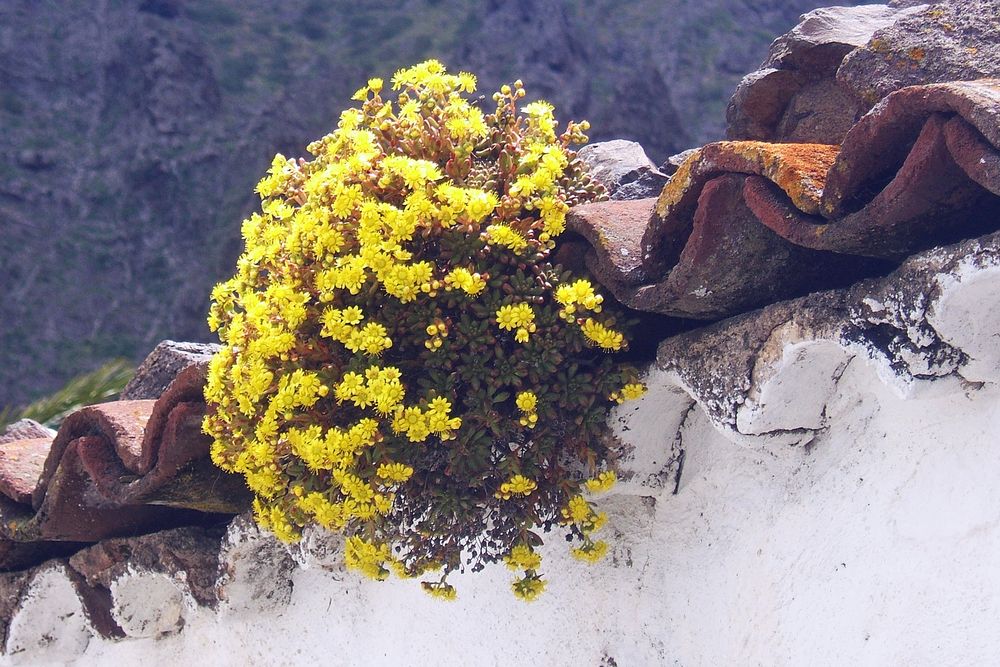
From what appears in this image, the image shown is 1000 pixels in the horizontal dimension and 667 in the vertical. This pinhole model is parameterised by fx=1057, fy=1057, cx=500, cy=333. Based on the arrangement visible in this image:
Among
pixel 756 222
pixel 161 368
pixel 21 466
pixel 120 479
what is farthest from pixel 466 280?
pixel 21 466

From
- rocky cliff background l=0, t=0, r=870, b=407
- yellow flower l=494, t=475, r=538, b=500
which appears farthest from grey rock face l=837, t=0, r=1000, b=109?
rocky cliff background l=0, t=0, r=870, b=407

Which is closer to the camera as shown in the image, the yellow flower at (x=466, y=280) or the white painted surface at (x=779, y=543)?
the white painted surface at (x=779, y=543)

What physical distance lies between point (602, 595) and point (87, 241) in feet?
65.1

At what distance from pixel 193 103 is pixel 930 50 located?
68.8ft

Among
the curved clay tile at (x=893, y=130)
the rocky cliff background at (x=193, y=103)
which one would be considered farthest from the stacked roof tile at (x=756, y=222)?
the rocky cliff background at (x=193, y=103)

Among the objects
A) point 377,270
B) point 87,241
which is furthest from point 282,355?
point 87,241

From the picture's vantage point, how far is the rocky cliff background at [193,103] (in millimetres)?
19188

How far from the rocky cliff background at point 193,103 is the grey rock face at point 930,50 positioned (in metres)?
18.1

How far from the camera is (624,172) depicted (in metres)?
1.93

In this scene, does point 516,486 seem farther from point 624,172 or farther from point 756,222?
point 624,172

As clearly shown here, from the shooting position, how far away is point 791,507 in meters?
1.50

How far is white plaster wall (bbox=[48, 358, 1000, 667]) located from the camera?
1254 millimetres

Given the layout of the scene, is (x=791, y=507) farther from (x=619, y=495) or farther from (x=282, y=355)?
(x=282, y=355)

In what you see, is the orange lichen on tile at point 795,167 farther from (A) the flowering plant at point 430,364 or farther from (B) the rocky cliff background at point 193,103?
(B) the rocky cliff background at point 193,103
